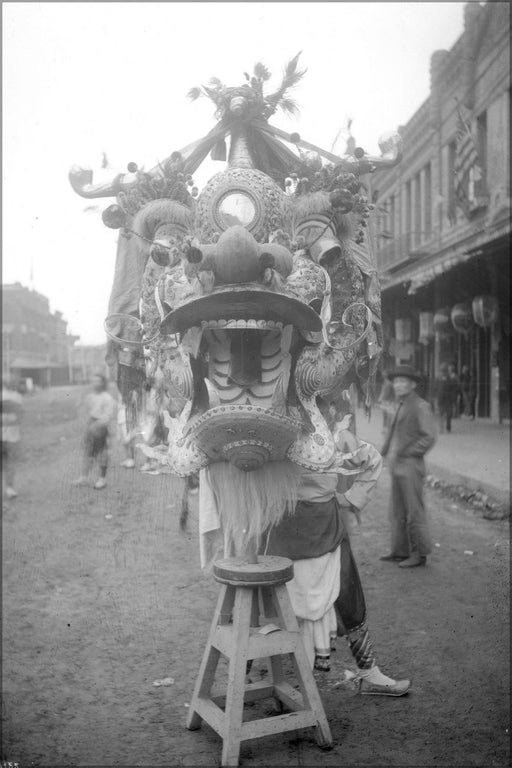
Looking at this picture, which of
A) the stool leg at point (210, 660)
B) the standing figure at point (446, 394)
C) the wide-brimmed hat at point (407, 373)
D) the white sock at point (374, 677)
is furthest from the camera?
the standing figure at point (446, 394)

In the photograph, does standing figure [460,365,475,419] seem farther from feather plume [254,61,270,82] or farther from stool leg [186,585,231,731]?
stool leg [186,585,231,731]

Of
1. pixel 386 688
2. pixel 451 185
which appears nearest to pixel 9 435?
pixel 386 688

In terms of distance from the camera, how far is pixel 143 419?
3.30m

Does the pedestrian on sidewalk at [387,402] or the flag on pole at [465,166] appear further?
the flag on pole at [465,166]

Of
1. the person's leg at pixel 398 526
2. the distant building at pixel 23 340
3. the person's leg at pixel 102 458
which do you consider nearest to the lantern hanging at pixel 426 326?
the person's leg at pixel 102 458

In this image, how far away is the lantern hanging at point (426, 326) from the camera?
12482 mm

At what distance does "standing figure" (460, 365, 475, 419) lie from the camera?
15.2m

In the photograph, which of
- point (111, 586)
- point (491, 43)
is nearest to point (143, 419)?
point (111, 586)

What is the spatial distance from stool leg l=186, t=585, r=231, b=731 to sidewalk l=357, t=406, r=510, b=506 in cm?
325

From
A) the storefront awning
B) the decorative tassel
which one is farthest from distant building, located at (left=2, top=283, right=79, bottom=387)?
the decorative tassel

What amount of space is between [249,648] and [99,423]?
21.3ft

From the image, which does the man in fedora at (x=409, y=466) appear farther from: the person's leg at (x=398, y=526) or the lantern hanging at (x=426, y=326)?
the lantern hanging at (x=426, y=326)

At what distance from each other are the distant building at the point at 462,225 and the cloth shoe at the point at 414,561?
360 centimetres

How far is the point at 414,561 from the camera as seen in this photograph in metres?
5.82
